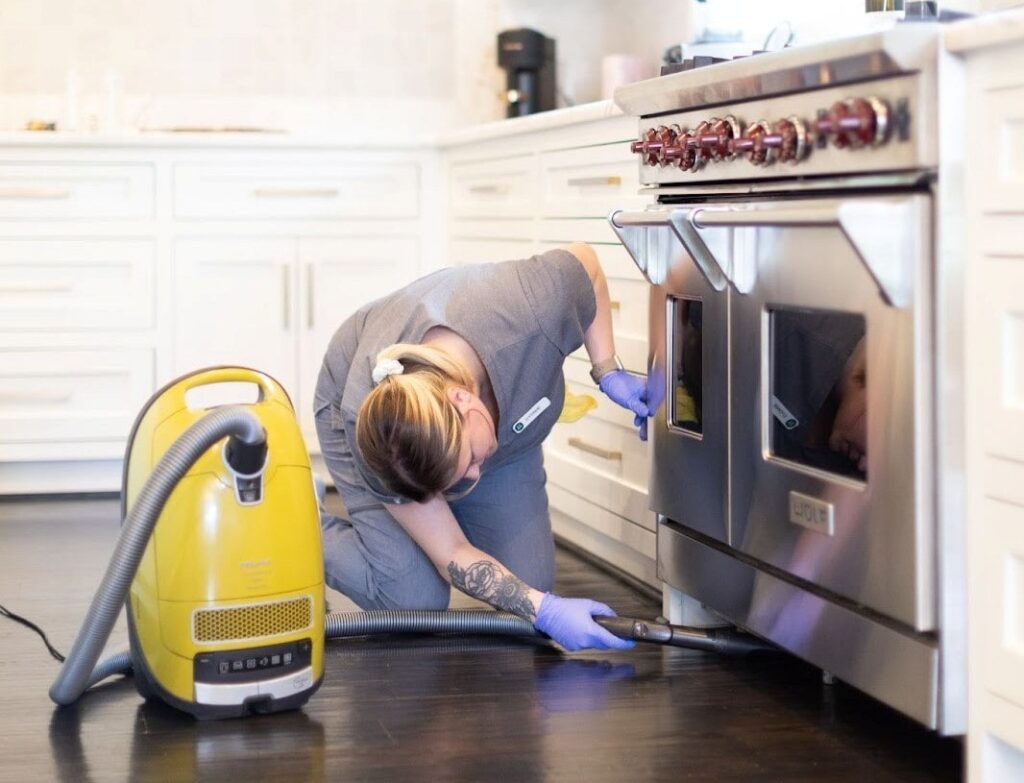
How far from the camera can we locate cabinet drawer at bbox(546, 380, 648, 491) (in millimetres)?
2680

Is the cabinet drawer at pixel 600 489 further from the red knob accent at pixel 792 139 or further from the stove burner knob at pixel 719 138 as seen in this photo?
the red knob accent at pixel 792 139

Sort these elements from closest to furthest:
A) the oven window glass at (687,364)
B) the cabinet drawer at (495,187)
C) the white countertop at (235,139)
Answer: the oven window glass at (687,364), the cabinet drawer at (495,187), the white countertop at (235,139)

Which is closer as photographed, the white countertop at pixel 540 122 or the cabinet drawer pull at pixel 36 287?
the white countertop at pixel 540 122

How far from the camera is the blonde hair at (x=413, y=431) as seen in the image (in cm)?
200

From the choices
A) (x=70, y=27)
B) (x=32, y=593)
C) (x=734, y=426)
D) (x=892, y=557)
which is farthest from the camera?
(x=70, y=27)

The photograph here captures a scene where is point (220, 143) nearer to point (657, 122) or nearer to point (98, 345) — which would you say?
point (98, 345)

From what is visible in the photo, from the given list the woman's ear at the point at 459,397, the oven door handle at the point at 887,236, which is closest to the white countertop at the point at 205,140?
the woman's ear at the point at 459,397

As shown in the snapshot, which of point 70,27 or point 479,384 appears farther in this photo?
point 70,27

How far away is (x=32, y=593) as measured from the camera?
2.69 metres

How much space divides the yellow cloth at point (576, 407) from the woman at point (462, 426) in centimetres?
13

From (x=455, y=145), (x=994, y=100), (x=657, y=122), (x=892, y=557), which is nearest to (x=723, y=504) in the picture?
(x=892, y=557)

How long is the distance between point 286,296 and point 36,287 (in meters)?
0.64

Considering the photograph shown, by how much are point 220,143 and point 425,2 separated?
39.7 inches

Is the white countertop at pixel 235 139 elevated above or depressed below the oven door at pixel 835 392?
above
